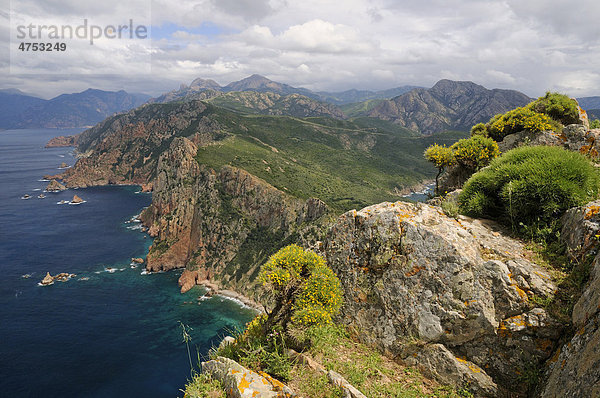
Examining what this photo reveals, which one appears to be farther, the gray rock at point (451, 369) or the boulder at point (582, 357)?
the gray rock at point (451, 369)

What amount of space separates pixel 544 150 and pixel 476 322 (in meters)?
8.44

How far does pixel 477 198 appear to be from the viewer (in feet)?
41.4

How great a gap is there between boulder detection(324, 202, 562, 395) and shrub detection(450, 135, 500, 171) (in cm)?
795

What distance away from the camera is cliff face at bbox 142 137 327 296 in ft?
397

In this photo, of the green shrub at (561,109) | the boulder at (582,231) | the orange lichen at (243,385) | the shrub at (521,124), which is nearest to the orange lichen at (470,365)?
the boulder at (582,231)

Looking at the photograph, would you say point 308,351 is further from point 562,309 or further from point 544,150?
point 544,150

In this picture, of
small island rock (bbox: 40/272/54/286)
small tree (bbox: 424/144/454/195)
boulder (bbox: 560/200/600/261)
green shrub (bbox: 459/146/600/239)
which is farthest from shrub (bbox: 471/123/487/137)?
small island rock (bbox: 40/272/54/286)

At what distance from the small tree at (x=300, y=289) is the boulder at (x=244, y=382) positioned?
6.81 ft

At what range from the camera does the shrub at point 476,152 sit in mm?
17984

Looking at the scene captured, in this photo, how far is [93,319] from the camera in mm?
88812

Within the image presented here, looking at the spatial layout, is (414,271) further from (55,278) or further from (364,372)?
(55,278)

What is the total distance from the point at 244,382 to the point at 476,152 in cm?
1842

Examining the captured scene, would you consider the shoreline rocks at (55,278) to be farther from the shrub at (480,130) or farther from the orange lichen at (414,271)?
the shrub at (480,130)

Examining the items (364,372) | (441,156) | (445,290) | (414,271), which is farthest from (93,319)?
(445,290)
